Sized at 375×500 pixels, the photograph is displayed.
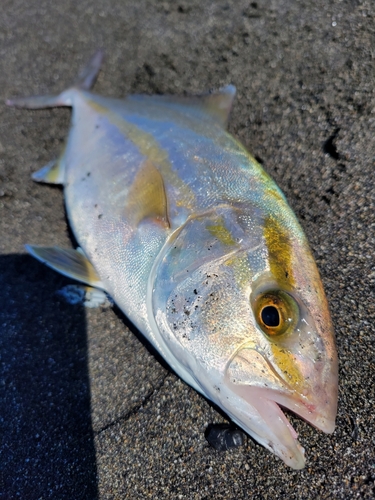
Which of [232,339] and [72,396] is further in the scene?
[72,396]

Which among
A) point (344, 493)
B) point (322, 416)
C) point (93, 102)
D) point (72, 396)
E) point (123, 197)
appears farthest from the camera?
point (93, 102)

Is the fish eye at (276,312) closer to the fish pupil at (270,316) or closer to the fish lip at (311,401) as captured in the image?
the fish pupil at (270,316)

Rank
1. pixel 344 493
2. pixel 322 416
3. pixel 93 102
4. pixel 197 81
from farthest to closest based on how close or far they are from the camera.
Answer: pixel 197 81 < pixel 93 102 < pixel 344 493 < pixel 322 416

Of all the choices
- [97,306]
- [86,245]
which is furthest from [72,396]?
[86,245]

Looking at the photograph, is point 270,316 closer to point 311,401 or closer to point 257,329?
point 257,329

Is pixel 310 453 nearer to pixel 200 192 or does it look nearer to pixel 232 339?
pixel 232 339

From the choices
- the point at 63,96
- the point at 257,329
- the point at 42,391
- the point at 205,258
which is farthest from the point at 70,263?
the point at 63,96

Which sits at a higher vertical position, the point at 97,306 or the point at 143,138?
the point at 143,138
